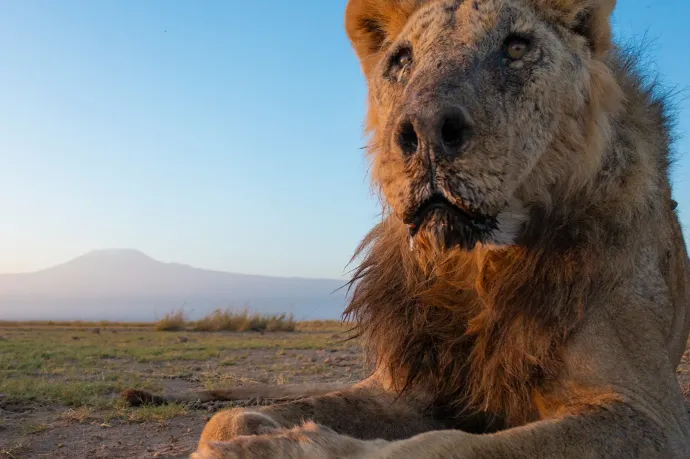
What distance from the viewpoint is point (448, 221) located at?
244 centimetres

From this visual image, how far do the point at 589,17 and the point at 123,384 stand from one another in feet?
17.4

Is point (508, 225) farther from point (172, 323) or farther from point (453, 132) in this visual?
point (172, 323)

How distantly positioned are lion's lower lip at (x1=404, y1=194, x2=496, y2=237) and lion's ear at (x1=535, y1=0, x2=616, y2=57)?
116cm

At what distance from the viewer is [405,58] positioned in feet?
10.4

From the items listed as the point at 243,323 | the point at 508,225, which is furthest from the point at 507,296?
the point at 243,323

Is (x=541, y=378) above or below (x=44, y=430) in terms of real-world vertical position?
above

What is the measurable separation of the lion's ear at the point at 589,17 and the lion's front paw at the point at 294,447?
2143 mm

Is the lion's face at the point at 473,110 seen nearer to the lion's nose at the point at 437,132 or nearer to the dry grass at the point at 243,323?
the lion's nose at the point at 437,132

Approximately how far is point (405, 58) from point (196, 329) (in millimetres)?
16988

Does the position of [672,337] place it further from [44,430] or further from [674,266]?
[44,430]

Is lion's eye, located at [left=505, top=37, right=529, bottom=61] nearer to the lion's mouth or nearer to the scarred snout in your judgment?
the scarred snout

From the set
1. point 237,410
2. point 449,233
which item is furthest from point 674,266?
point 237,410

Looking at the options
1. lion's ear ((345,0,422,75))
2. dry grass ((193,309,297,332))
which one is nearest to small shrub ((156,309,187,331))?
dry grass ((193,309,297,332))

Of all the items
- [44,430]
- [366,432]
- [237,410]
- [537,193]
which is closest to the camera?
[237,410]
